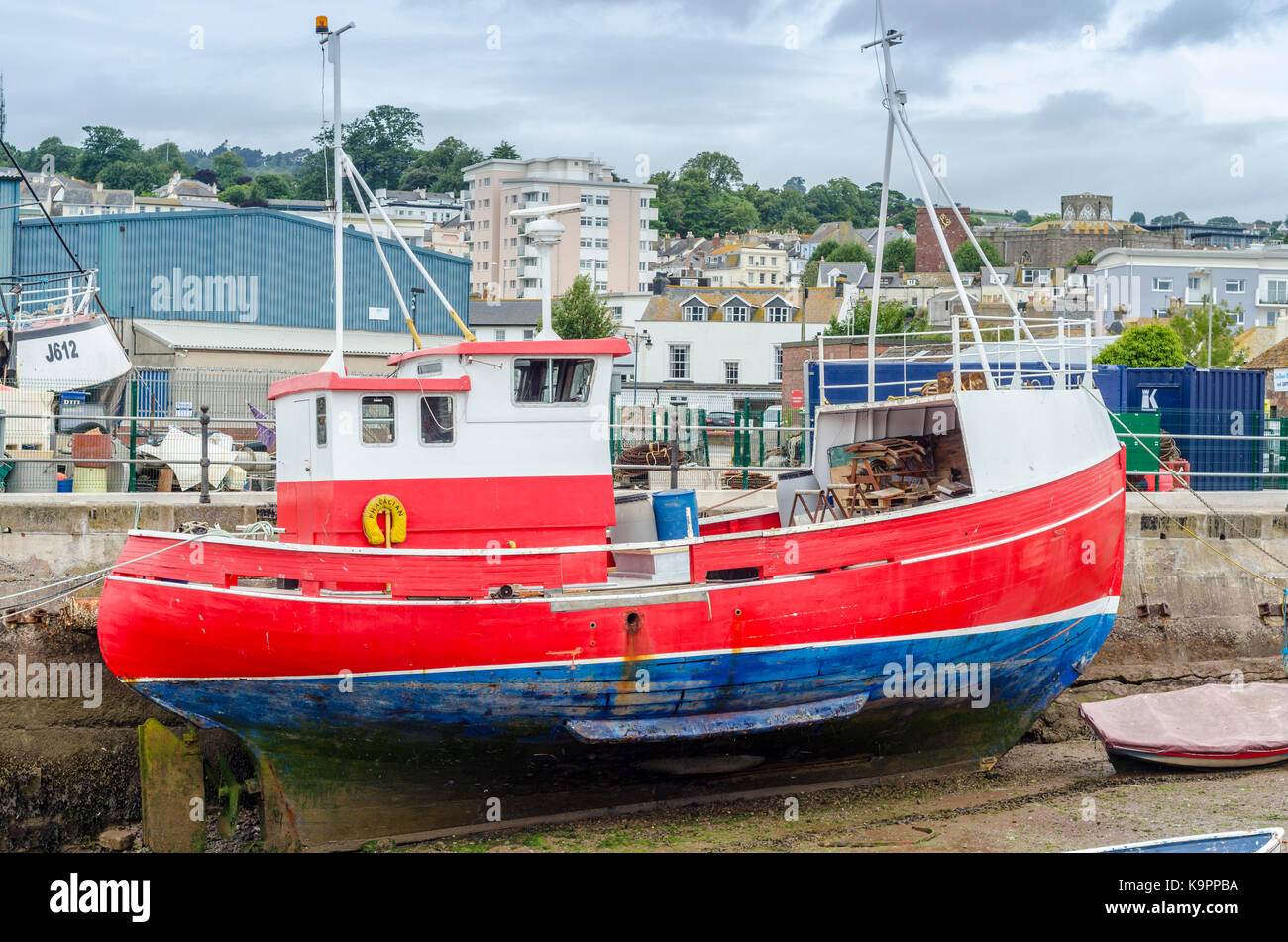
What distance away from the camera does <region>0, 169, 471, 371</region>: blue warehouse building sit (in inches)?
1264

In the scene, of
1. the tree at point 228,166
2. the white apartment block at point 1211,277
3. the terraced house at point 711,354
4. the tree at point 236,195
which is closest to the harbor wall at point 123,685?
the terraced house at point 711,354

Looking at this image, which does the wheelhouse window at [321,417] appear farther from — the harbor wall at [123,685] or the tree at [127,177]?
the tree at [127,177]

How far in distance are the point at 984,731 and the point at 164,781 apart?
888cm

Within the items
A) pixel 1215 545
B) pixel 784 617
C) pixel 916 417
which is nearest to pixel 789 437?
pixel 1215 545

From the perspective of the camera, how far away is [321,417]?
41.2ft

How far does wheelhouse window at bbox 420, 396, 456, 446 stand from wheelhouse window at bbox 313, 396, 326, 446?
95 centimetres

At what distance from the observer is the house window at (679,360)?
60938 mm

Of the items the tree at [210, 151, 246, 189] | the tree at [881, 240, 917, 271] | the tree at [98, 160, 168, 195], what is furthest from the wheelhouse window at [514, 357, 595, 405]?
the tree at [210, 151, 246, 189]

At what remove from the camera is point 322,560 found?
12.0 m

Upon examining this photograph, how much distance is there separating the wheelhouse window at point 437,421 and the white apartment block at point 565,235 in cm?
7045

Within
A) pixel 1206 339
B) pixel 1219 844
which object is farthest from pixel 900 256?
pixel 1219 844

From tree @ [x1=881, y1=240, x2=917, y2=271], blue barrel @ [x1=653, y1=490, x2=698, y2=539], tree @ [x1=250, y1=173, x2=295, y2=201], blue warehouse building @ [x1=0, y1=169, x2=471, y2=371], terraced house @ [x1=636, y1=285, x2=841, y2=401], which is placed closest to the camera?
blue barrel @ [x1=653, y1=490, x2=698, y2=539]

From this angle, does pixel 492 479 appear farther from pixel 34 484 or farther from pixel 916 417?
pixel 34 484

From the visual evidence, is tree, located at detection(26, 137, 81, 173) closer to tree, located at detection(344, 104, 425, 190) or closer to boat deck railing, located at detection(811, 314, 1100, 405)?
tree, located at detection(344, 104, 425, 190)
